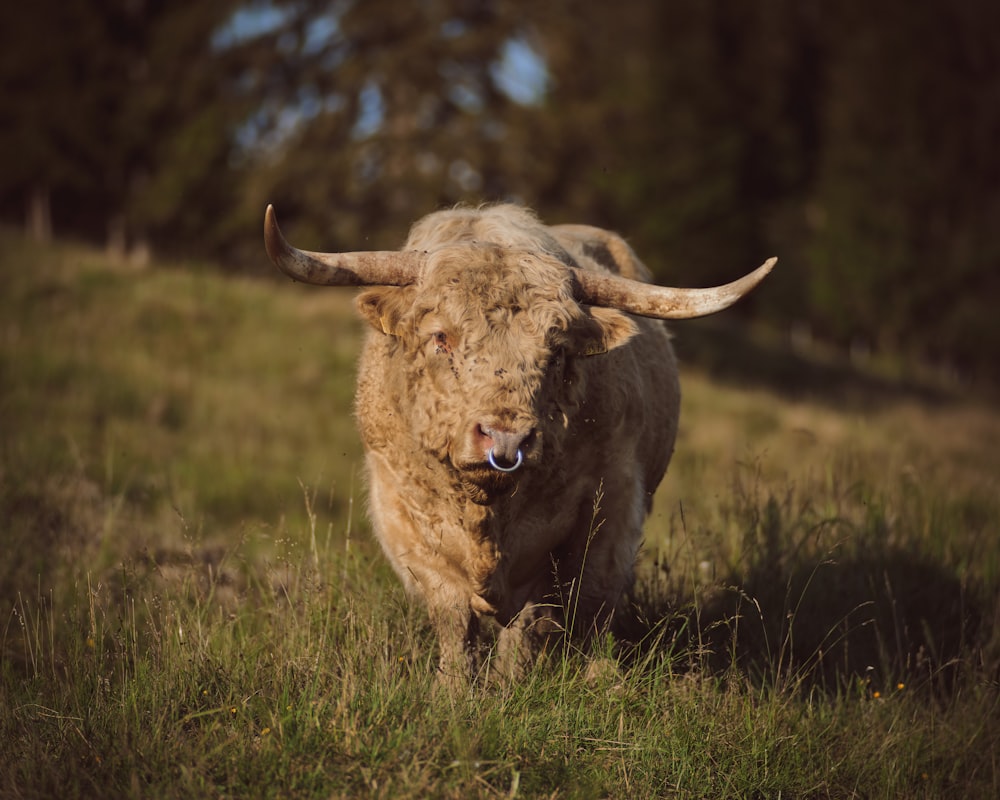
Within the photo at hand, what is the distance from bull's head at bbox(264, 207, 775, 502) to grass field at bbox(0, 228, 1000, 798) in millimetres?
887

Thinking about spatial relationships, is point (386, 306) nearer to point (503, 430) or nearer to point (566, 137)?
point (503, 430)

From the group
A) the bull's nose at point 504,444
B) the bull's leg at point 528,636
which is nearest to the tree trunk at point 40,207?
the bull's leg at point 528,636

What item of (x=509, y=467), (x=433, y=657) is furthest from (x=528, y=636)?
(x=509, y=467)

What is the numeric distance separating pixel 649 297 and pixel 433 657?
1.89m

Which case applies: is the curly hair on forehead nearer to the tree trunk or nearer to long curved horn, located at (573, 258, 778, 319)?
long curved horn, located at (573, 258, 778, 319)

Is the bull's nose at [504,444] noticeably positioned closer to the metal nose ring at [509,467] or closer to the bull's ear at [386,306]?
the metal nose ring at [509,467]

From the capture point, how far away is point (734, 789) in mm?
3373

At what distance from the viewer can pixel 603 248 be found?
597 centimetres

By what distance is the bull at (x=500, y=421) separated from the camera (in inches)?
143

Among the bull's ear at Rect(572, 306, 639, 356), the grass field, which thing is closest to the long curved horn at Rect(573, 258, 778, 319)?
the bull's ear at Rect(572, 306, 639, 356)

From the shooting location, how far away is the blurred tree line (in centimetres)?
2056

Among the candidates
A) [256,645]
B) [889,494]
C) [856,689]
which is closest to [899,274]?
[889,494]

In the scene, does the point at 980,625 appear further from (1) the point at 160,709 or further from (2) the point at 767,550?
(1) the point at 160,709

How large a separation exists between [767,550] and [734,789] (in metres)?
2.18
